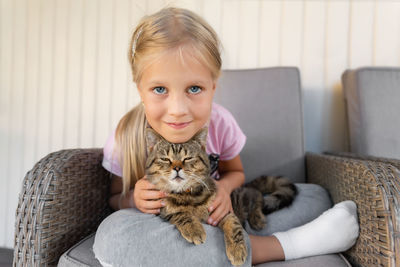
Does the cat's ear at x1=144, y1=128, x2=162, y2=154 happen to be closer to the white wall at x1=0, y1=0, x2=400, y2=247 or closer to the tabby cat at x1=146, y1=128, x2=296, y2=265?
the tabby cat at x1=146, y1=128, x2=296, y2=265

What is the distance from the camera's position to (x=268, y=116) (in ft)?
4.59

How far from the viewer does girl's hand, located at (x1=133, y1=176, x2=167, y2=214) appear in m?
0.86

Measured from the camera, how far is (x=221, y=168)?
4.26 ft

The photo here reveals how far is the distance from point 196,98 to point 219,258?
0.46m

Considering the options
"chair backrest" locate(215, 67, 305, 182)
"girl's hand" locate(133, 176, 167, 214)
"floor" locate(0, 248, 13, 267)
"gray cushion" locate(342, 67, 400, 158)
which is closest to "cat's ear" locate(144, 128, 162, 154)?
"girl's hand" locate(133, 176, 167, 214)

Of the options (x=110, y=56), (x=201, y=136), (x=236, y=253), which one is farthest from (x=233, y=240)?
(x=110, y=56)

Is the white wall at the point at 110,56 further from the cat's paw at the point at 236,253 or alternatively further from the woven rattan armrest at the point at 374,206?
the cat's paw at the point at 236,253

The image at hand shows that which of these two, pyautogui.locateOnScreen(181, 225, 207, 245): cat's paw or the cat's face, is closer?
pyautogui.locateOnScreen(181, 225, 207, 245): cat's paw

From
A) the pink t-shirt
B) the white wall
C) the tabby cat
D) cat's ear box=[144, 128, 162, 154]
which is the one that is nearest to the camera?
the tabby cat

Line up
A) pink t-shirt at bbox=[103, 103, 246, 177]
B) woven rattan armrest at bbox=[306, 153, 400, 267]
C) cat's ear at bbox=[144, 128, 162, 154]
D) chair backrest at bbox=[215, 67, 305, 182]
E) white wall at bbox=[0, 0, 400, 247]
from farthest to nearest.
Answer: white wall at bbox=[0, 0, 400, 247], chair backrest at bbox=[215, 67, 305, 182], pink t-shirt at bbox=[103, 103, 246, 177], cat's ear at bbox=[144, 128, 162, 154], woven rattan armrest at bbox=[306, 153, 400, 267]

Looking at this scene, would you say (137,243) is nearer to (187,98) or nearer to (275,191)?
(187,98)

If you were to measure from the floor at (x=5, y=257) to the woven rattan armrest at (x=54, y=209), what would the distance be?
1.01 m

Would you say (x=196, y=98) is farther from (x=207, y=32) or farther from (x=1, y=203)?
(x=1, y=203)

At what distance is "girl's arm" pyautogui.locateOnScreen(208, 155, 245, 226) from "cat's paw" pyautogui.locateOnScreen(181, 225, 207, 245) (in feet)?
0.41
